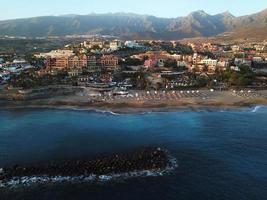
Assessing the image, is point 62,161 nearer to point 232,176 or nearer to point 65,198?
point 65,198

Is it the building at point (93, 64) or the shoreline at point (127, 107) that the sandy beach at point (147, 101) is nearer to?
the shoreline at point (127, 107)

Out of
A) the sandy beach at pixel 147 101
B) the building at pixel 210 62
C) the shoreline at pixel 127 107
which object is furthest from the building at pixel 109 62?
the shoreline at pixel 127 107

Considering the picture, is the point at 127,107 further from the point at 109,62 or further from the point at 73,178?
the point at 109,62

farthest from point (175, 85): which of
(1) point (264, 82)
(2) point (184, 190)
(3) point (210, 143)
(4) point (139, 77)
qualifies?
(2) point (184, 190)

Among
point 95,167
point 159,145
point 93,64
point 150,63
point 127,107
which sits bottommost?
point 127,107

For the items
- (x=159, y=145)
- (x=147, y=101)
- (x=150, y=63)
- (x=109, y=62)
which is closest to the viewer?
(x=159, y=145)

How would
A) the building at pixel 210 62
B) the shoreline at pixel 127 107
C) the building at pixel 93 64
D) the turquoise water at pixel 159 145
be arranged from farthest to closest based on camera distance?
the building at pixel 210 62
the building at pixel 93 64
the shoreline at pixel 127 107
the turquoise water at pixel 159 145

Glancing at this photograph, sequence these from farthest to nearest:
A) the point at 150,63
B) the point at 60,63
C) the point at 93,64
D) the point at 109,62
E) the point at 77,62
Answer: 1. the point at 150,63
2. the point at 109,62
3. the point at 93,64
4. the point at 77,62
5. the point at 60,63

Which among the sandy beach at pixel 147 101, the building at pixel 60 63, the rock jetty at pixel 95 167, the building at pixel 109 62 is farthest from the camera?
the building at pixel 109 62

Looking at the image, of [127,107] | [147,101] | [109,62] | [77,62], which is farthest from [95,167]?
[109,62]
